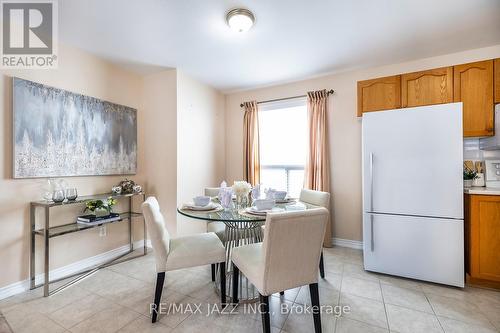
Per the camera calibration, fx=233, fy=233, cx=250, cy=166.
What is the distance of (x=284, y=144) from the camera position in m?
3.86

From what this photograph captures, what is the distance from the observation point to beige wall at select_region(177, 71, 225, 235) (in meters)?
3.28

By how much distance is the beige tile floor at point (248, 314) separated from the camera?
1.71m

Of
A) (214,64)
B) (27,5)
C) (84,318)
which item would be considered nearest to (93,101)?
(27,5)

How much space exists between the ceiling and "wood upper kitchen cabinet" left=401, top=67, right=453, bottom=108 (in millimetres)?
320

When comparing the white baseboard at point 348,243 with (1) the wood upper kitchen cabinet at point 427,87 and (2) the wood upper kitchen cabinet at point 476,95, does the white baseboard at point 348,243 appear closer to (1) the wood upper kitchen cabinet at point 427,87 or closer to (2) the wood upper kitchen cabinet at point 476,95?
(2) the wood upper kitchen cabinet at point 476,95

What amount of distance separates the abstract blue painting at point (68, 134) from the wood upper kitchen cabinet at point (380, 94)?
3050mm

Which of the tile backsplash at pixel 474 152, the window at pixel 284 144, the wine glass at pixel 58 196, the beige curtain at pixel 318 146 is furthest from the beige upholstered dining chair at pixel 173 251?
the tile backsplash at pixel 474 152

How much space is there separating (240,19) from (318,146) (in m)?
2.03

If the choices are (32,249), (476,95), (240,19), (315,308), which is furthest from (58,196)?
(476,95)

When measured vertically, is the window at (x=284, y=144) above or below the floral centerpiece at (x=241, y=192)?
above

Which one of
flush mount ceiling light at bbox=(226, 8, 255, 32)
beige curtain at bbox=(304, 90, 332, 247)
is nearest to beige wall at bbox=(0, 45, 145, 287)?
flush mount ceiling light at bbox=(226, 8, 255, 32)

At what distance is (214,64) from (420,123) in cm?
246

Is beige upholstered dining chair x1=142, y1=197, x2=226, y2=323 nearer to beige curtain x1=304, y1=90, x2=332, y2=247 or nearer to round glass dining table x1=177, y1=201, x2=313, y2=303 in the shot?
round glass dining table x1=177, y1=201, x2=313, y2=303

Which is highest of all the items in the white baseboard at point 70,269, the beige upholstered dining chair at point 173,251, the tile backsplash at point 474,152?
the tile backsplash at point 474,152
